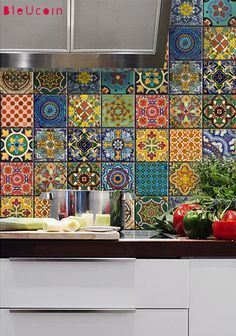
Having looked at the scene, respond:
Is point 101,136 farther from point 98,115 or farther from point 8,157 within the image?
point 8,157

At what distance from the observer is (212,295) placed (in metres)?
2.25

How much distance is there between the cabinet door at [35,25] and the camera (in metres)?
3.02

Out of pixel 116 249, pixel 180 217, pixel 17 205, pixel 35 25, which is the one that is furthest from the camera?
pixel 17 205

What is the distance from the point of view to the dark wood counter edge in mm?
2213

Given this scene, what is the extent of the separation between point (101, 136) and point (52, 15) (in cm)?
70

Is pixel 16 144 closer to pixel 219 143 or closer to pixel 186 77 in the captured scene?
pixel 186 77

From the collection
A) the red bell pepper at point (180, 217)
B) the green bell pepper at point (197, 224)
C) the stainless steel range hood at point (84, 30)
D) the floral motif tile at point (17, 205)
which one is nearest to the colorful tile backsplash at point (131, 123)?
the floral motif tile at point (17, 205)

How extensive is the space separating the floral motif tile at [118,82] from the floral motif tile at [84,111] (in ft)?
0.25

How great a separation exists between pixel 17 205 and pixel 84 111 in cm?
61

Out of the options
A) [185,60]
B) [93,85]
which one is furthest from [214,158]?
[93,85]

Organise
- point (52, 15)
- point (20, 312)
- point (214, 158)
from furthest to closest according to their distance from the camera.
→ point (214, 158), point (52, 15), point (20, 312)

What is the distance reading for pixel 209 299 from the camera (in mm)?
2246

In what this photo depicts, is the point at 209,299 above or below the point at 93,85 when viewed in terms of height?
below

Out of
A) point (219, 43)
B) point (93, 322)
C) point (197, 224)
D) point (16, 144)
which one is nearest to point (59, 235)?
point (93, 322)
